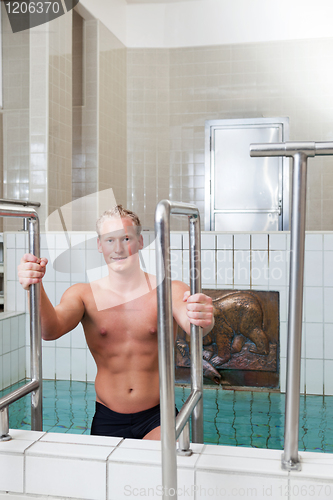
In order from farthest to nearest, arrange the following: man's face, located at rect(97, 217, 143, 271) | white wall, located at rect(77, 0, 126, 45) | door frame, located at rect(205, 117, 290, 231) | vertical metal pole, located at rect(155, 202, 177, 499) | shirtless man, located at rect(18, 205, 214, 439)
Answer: door frame, located at rect(205, 117, 290, 231) < white wall, located at rect(77, 0, 126, 45) < shirtless man, located at rect(18, 205, 214, 439) < man's face, located at rect(97, 217, 143, 271) < vertical metal pole, located at rect(155, 202, 177, 499)

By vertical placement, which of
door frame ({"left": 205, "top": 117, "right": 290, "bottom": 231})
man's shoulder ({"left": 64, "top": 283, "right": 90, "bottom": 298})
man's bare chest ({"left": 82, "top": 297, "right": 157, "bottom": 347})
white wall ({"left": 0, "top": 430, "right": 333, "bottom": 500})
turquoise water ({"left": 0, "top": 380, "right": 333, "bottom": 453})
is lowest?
turquoise water ({"left": 0, "top": 380, "right": 333, "bottom": 453})

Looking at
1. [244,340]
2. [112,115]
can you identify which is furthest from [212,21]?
[244,340]

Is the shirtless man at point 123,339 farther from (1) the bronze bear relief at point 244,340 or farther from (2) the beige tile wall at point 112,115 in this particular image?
(2) the beige tile wall at point 112,115

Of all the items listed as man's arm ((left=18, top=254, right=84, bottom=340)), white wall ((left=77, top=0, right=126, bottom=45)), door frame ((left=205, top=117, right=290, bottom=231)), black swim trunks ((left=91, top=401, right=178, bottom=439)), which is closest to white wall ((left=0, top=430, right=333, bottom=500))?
man's arm ((left=18, top=254, right=84, bottom=340))

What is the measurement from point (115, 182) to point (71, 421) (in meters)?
3.78

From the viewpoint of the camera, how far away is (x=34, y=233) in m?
1.24

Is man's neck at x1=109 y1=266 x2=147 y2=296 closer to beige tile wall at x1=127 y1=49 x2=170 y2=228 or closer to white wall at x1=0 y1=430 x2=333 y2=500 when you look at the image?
white wall at x1=0 y1=430 x2=333 y2=500

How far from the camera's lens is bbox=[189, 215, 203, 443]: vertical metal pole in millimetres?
1072

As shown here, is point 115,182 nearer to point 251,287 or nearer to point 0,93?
point 0,93

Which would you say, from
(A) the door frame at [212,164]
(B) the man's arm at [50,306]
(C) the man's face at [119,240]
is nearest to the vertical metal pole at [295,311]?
(B) the man's arm at [50,306]

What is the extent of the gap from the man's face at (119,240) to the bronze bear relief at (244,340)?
5.63 feet

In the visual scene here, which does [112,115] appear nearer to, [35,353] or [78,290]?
[78,290]

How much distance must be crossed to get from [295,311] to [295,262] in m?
0.09

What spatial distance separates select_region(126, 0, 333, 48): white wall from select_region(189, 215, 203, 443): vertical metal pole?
518 centimetres
